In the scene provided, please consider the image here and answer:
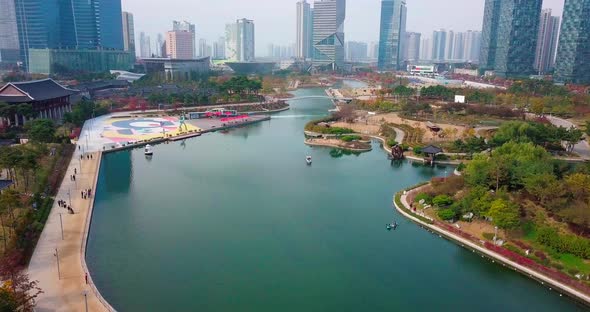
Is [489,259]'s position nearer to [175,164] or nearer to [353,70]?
[175,164]

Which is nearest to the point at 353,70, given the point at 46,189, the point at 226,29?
the point at 226,29

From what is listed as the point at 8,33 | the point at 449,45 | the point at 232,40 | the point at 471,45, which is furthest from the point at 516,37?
the point at 449,45

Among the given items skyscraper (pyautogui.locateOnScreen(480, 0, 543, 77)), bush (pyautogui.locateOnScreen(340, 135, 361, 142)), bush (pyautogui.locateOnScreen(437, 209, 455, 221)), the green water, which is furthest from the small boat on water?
skyscraper (pyautogui.locateOnScreen(480, 0, 543, 77))

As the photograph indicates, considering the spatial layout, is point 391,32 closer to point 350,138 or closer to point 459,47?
point 459,47

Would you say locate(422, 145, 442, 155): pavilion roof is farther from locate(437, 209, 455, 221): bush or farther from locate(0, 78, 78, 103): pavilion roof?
locate(0, 78, 78, 103): pavilion roof

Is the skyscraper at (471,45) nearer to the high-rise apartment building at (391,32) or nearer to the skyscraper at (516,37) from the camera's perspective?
the high-rise apartment building at (391,32)

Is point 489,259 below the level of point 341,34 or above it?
below

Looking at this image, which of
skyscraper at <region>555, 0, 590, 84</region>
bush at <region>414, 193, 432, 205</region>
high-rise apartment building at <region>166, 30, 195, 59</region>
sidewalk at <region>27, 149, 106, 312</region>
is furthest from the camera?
high-rise apartment building at <region>166, 30, 195, 59</region>
